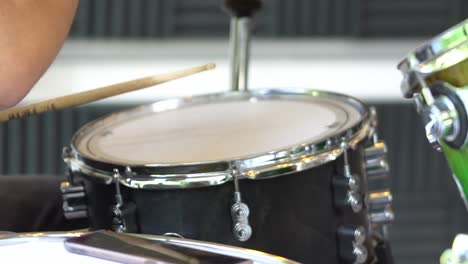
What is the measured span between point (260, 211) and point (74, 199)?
26 cm

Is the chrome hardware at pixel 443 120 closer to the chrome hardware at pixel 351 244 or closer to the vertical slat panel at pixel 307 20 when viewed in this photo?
the chrome hardware at pixel 351 244

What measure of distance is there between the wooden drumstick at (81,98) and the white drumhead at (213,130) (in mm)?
50

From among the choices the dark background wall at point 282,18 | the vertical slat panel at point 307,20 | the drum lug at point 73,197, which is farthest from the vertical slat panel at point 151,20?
the drum lug at point 73,197

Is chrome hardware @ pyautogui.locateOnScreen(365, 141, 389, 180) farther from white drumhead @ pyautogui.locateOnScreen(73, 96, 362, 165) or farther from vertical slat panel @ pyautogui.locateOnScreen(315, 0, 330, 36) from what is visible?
vertical slat panel @ pyautogui.locateOnScreen(315, 0, 330, 36)

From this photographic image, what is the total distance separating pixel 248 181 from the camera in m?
0.94

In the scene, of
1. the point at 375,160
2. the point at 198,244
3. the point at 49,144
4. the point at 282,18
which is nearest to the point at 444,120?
the point at 198,244

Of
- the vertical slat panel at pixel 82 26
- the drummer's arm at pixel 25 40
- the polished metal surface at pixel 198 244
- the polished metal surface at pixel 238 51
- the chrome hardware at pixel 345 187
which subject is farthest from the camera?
the vertical slat panel at pixel 82 26

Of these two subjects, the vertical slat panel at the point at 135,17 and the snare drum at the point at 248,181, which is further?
the vertical slat panel at the point at 135,17

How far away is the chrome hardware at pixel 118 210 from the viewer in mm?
961

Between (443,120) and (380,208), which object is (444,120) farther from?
(380,208)

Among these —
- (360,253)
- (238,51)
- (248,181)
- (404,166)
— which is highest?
(238,51)

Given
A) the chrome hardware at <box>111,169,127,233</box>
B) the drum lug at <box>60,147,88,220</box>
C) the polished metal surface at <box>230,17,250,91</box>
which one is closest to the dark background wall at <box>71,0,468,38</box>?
the polished metal surface at <box>230,17,250,91</box>

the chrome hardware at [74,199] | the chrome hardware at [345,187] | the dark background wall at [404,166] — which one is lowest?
the dark background wall at [404,166]

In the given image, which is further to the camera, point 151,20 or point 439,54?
point 151,20
